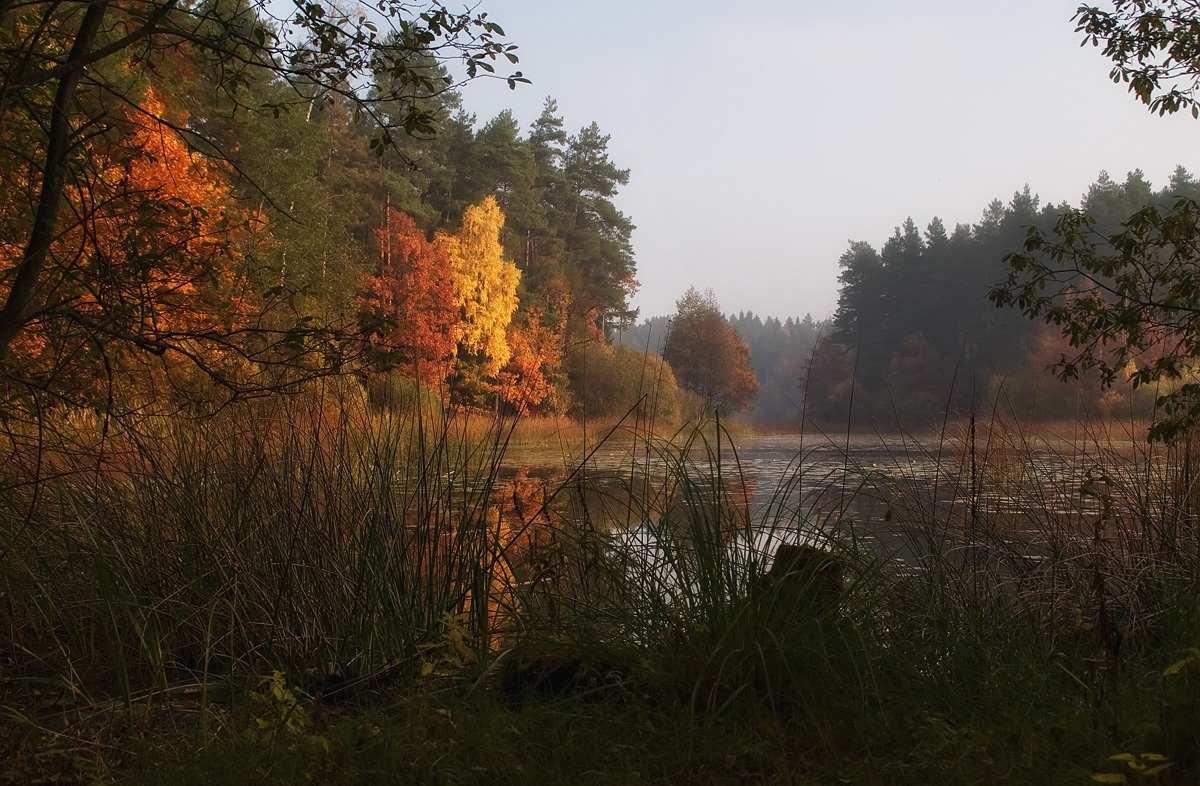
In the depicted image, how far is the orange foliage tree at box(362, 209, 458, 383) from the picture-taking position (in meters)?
24.8

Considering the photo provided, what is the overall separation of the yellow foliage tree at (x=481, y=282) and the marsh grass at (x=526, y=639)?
74.5 feet

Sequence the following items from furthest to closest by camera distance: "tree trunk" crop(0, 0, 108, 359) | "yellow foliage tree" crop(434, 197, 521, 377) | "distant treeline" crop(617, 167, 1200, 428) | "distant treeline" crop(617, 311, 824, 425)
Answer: "distant treeline" crop(617, 311, 824, 425), "distant treeline" crop(617, 167, 1200, 428), "yellow foliage tree" crop(434, 197, 521, 377), "tree trunk" crop(0, 0, 108, 359)

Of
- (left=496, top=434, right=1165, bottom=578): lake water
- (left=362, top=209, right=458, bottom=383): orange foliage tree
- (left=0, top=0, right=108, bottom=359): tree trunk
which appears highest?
(left=362, top=209, right=458, bottom=383): orange foliage tree

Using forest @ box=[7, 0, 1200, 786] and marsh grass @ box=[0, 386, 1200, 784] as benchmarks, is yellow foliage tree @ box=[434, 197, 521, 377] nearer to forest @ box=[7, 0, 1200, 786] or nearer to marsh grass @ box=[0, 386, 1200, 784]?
forest @ box=[7, 0, 1200, 786]

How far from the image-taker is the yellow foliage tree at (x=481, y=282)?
1058 inches

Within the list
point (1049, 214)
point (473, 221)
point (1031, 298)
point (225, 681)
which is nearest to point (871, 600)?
point (225, 681)

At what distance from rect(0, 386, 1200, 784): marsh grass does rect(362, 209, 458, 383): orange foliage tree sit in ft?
67.8

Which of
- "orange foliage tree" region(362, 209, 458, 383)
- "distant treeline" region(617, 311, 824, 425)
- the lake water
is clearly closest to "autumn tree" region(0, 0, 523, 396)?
the lake water

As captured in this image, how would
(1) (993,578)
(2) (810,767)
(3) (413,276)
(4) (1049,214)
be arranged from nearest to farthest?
(2) (810,767)
(1) (993,578)
(3) (413,276)
(4) (1049,214)

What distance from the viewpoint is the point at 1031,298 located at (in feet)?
16.2

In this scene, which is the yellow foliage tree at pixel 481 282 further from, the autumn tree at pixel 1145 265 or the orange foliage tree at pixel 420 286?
the autumn tree at pixel 1145 265

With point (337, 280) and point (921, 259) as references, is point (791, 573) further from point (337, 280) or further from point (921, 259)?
point (921, 259)

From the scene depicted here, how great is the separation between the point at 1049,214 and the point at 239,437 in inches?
1615

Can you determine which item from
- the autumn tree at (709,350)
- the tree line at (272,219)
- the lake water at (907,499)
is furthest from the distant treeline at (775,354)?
the lake water at (907,499)
